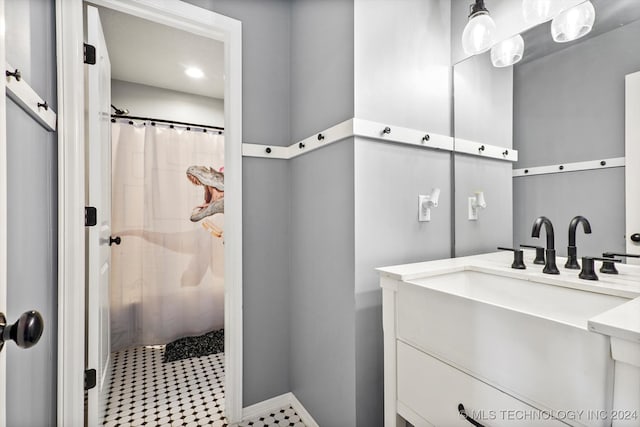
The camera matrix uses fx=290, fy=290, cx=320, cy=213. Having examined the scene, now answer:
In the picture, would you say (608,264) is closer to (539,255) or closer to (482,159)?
(539,255)

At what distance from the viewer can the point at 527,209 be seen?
1186 millimetres

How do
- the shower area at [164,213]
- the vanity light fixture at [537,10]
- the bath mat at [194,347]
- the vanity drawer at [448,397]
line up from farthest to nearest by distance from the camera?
1. the bath mat at [194,347]
2. the shower area at [164,213]
3. the vanity light fixture at [537,10]
4. the vanity drawer at [448,397]

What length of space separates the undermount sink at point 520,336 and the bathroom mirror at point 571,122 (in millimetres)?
235

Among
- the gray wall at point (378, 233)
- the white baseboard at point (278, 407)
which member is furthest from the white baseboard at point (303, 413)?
the gray wall at point (378, 233)

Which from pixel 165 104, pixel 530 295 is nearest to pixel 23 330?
pixel 530 295

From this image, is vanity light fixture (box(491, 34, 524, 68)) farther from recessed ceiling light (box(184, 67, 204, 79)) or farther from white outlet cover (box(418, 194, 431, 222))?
recessed ceiling light (box(184, 67, 204, 79))

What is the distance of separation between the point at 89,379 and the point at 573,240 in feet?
6.79

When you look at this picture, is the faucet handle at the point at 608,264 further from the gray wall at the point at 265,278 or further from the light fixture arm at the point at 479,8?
the gray wall at the point at 265,278

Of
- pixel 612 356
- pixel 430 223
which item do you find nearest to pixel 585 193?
pixel 430 223

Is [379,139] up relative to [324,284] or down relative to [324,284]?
up

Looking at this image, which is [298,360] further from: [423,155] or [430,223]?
[423,155]

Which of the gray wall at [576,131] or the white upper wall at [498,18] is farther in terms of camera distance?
the white upper wall at [498,18]

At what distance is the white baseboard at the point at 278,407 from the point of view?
1.50 metres

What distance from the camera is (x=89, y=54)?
4.43 feet
